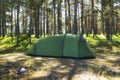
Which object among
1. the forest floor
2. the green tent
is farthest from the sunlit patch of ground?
the green tent

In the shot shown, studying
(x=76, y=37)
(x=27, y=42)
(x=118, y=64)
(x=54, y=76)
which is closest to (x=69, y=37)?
(x=76, y=37)

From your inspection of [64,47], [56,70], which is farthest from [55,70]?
[64,47]

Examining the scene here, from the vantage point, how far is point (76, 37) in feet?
51.4

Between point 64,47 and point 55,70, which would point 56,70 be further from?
point 64,47

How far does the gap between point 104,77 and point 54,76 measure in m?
2.29

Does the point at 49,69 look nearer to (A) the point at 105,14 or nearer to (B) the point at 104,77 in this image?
(B) the point at 104,77

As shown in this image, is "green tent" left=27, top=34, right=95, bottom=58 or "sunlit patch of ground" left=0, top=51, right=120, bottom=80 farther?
"green tent" left=27, top=34, right=95, bottom=58

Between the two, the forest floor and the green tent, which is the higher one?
the green tent

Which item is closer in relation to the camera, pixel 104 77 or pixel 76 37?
pixel 104 77

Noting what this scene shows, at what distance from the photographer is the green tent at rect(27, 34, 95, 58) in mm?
15251

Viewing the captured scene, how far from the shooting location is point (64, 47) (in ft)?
50.8

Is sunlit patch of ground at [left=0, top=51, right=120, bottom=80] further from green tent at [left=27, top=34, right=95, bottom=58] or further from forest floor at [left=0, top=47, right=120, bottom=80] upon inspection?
green tent at [left=27, top=34, right=95, bottom=58]

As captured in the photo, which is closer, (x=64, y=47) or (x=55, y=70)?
(x=55, y=70)

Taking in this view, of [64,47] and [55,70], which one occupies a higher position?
[64,47]
